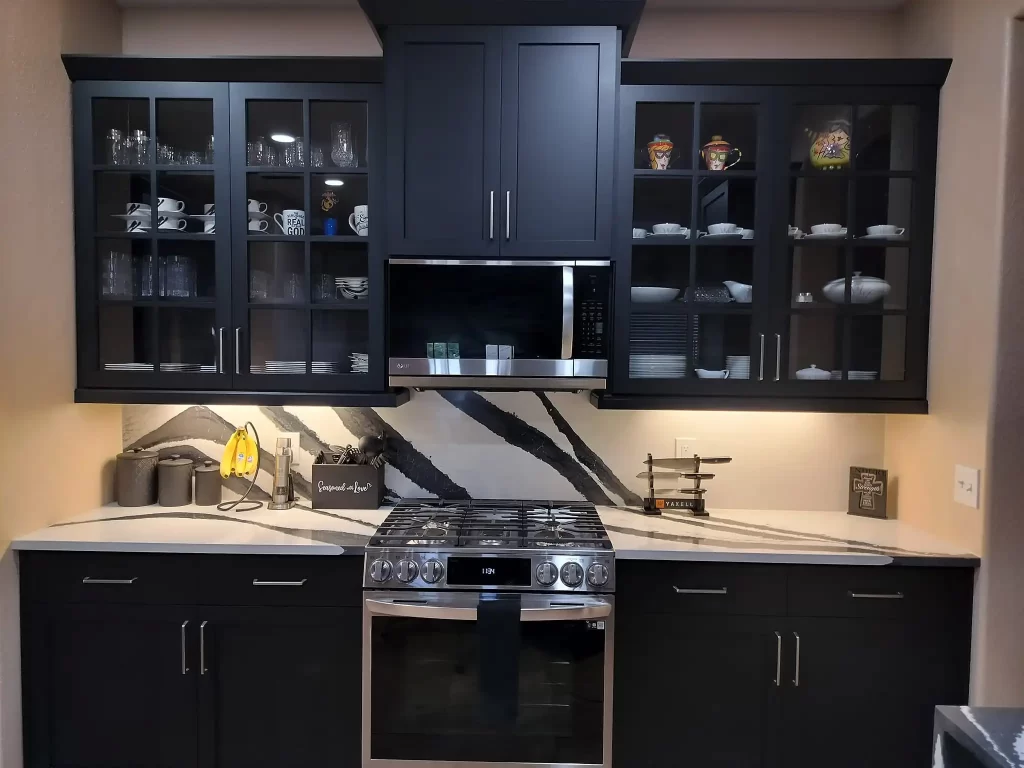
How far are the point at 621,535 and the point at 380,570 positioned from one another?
0.80 meters

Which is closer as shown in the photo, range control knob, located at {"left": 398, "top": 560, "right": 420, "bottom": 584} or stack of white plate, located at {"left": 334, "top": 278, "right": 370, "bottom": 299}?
range control knob, located at {"left": 398, "top": 560, "right": 420, "bottom": 584}

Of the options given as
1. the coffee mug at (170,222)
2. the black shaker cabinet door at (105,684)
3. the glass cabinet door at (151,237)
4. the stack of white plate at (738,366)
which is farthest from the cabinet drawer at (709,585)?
the coffee mug at (170,222)

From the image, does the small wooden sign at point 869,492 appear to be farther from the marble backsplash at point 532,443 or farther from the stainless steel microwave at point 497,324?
the stainless steel microwave at point 497,324

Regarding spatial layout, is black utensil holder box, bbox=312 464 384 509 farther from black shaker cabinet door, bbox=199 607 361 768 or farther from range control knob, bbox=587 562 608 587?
range control knob, bbox=587 562 608 587

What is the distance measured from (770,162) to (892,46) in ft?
2.82

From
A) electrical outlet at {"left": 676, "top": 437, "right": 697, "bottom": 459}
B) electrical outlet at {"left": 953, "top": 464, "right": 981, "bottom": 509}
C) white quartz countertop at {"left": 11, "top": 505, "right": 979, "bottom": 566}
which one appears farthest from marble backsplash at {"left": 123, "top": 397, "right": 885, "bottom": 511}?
electrical outlet at {"left": 953, "top": 464, "right": 981, "bottom": 509}

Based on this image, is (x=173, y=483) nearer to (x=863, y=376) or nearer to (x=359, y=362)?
(x=359, y=362)

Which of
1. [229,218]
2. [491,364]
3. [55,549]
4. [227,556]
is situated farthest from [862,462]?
[55,549]

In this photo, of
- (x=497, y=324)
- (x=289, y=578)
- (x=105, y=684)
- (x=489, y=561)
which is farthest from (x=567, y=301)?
(x=105, y=684)

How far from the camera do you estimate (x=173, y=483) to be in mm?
2461

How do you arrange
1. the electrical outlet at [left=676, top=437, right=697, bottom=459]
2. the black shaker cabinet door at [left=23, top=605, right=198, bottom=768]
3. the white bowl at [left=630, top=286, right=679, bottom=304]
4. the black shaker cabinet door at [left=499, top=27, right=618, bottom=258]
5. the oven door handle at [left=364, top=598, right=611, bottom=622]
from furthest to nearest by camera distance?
the electrical outlet at [left=676, top=437, right=697, bottom=459], the white bowl at [left=630, top=286, right=679, bottom=304], the black shaker cabinet door at [left=499, top=27, right=618, bottom=258], the black shaker cabinet door at [left=23, top=605, right=198, bottom=768], the oven door handle at [left=364, top=598, right=611, bottom=622]

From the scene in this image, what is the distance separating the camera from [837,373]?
88.3 inches

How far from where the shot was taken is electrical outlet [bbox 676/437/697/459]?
2.54m

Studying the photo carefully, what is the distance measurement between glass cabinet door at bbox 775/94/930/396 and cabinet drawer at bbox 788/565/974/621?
24.4 inches
